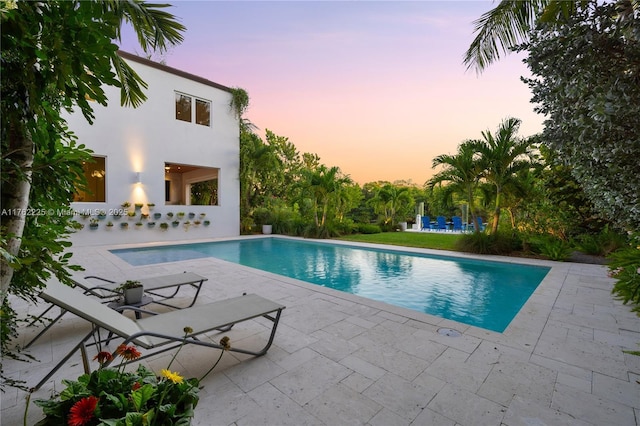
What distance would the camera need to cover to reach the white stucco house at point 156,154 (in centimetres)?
1189

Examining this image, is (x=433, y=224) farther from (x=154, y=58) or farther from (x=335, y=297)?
(x=154, y=58)

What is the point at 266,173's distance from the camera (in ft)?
56.2

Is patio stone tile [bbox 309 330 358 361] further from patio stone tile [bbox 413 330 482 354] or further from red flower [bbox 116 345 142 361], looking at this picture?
red flower [bbox 116 345 142 361]

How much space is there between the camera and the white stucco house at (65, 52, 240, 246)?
39.0ft

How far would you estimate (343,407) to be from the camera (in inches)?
81.7

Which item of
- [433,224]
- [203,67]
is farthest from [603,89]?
[433,224]

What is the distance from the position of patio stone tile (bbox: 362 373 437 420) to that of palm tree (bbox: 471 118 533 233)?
30.0ft

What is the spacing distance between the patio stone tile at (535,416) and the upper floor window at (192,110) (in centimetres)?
1567

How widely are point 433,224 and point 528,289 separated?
47.7 ft

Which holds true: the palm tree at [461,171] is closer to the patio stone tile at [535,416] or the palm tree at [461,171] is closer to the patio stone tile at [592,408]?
the patio stone tile at [592,408]

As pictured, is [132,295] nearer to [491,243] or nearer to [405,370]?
[405,370]

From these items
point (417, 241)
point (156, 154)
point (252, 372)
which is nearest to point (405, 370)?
point (252, 372)

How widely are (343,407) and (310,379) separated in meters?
0.43

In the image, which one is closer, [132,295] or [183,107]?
[132,295]
